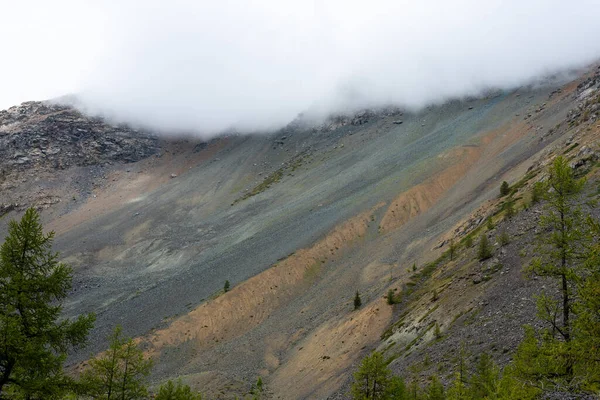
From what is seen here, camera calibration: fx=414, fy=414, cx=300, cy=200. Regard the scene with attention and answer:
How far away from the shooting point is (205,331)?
50.6m

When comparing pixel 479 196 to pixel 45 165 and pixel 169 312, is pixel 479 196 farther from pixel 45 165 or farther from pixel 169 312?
pixel 45 165

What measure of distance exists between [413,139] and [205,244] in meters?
58.2

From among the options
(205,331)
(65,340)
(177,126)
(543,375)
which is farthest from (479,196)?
(177,126)

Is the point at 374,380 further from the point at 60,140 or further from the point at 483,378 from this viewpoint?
the point at 60,140

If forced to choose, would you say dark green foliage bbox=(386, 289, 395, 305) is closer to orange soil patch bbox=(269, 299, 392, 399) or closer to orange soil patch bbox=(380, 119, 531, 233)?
orange soil patch bbox=(269, 299, 392, 399)

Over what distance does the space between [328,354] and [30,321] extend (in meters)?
30.8

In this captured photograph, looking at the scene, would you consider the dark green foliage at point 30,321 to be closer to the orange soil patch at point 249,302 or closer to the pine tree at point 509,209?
the pine tree at point 509,209

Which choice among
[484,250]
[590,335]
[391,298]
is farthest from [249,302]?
[590,335]

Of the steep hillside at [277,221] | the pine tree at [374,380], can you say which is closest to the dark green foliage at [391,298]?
the steep hillside at [277,221]

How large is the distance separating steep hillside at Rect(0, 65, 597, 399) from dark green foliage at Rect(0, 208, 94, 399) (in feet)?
72.5

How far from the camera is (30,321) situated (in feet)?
35.1

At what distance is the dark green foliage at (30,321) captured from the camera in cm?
1033

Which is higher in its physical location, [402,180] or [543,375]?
[543,375]

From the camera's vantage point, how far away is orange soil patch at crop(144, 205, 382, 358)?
49875 millimetres
